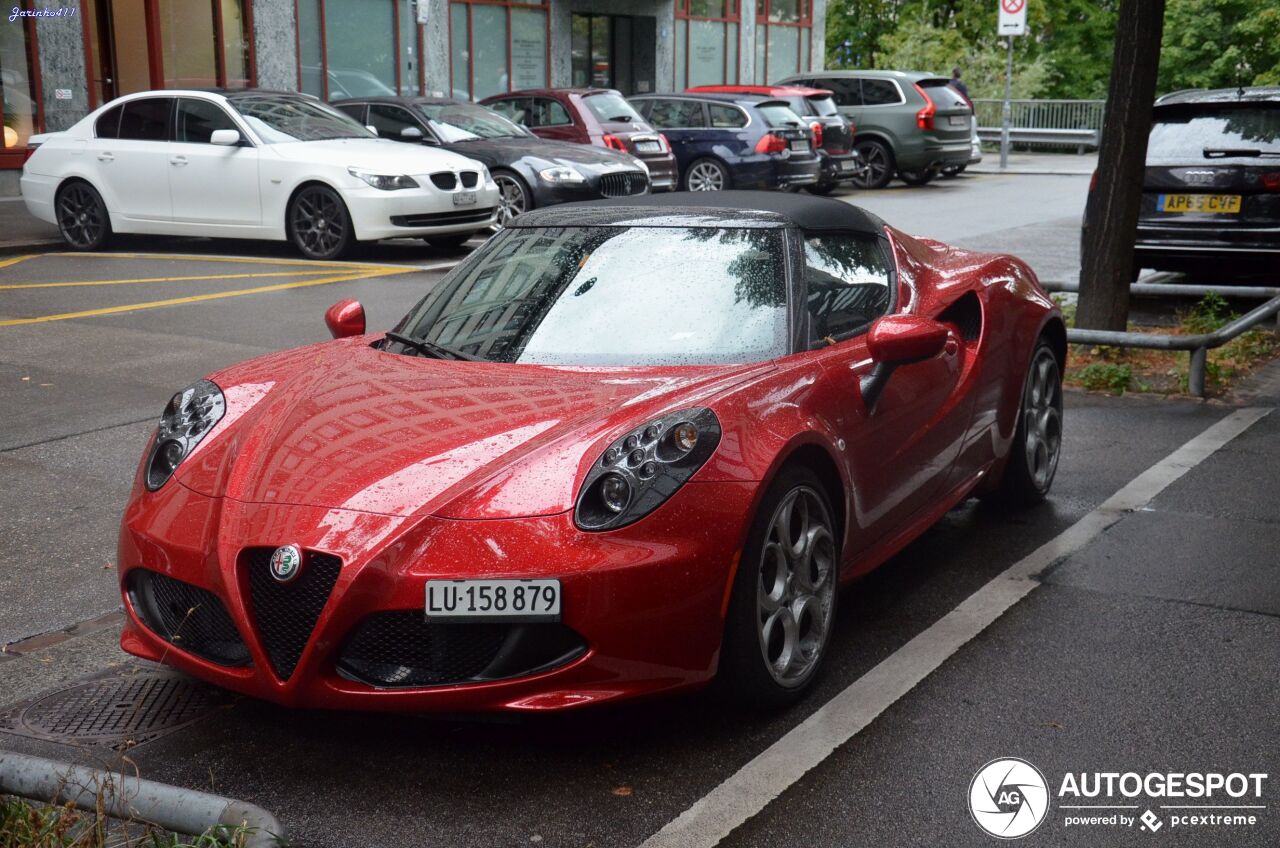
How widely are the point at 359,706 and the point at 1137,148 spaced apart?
23.5 ft

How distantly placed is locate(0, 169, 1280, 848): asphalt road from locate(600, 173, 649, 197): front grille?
9531 millimetres

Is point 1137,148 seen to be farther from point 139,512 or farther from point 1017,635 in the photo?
point 139,512

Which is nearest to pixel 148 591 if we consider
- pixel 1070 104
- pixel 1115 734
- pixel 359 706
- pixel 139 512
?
pixel 139 512

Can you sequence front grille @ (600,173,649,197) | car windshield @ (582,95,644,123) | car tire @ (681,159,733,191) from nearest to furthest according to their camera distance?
front grille @ (600,173,649,197) → car windshield @ (582,95,644,123) → car tire @ (681,159,733,191)

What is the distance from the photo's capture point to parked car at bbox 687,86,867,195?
23609 mm

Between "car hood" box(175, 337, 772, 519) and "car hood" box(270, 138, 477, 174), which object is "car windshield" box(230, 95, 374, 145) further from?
"car hood" box(175, 337, 772, 519)

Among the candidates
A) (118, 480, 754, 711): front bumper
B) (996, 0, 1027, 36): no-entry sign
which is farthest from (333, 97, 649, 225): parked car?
(996, 0, 1027, 36): no-entry sign

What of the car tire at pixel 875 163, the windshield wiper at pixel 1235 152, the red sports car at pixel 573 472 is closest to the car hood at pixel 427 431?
the red sports car at pixel 573 472

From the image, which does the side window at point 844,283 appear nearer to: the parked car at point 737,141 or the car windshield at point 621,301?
the car windshield at point 621,301

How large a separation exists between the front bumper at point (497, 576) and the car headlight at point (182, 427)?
0.49m

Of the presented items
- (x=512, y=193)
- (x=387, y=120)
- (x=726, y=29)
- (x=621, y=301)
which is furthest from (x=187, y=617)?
(x=726, y=29)

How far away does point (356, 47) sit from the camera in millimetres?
25469

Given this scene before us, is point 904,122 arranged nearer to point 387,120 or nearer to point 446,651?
point 387,120

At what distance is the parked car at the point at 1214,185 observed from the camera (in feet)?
36.6
